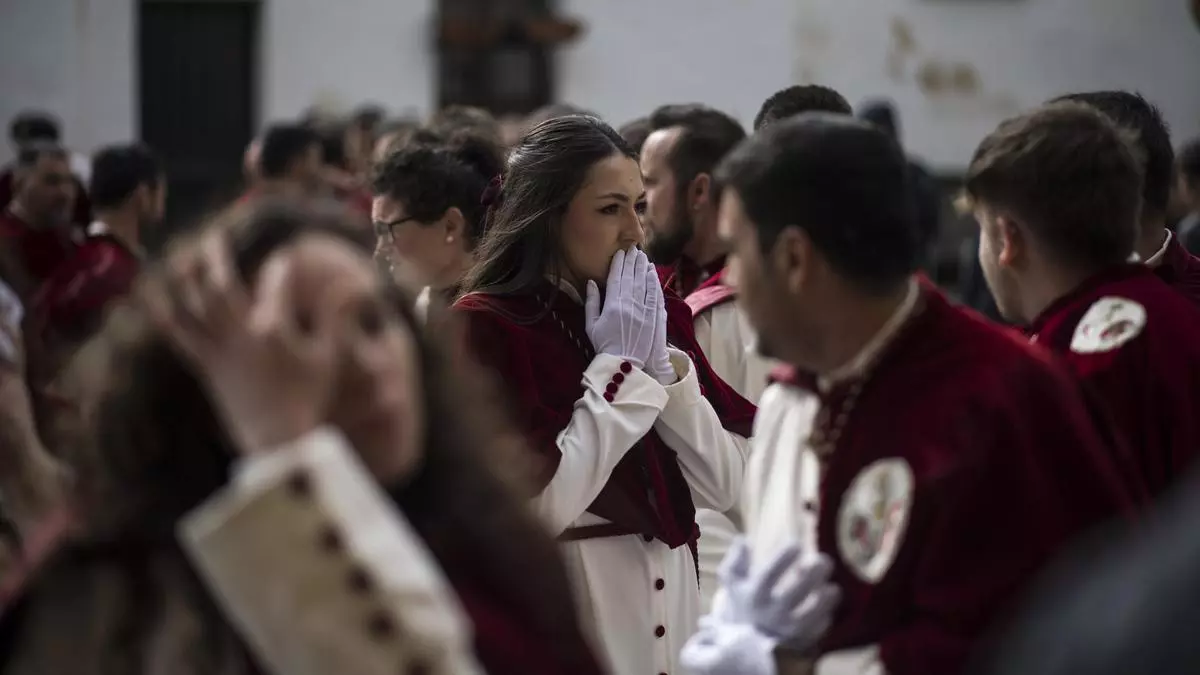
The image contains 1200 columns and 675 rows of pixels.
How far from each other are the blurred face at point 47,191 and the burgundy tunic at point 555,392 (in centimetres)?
399

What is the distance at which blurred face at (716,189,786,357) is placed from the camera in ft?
7.28

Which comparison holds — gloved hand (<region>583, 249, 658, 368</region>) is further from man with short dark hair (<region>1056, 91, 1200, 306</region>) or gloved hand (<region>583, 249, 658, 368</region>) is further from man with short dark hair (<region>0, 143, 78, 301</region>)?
man with short dark hair (<region>0, 143, 78, 301</region>)

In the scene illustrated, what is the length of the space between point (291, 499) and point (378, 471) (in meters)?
0.15

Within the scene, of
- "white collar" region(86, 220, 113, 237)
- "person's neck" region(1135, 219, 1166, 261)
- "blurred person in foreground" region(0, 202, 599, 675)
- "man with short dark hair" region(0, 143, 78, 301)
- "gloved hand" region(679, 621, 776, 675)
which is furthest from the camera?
"man with short dark hair" region(0, 143, 78, 301)

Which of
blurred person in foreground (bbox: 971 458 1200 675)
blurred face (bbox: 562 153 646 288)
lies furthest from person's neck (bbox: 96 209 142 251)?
blurred person in foreground (bbox: 971 458 1200 675)

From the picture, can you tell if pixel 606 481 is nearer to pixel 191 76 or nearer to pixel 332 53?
pixel 332 53

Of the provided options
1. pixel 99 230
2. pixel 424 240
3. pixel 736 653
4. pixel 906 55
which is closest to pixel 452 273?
pixel 424 240

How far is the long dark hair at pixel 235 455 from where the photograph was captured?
1.72 m

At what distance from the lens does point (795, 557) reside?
212cm

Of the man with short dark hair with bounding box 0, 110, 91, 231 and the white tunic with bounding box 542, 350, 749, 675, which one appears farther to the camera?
the man with short dark hair with bounding box 0, 110, 91, 231

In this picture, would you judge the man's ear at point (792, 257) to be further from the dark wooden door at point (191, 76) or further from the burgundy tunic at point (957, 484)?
the dark wooden door at point (191, 76)

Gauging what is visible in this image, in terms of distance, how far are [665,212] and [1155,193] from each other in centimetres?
157

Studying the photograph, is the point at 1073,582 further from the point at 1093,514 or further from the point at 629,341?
the point at 629,341

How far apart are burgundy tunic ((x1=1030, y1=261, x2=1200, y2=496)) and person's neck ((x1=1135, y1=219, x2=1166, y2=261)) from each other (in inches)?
25.6
